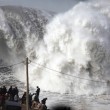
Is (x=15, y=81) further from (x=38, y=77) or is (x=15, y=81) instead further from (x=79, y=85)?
(x=79, y=85)

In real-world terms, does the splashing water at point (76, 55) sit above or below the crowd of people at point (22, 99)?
above

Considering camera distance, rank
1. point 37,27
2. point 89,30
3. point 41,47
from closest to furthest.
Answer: point 89,30, point 41,47, point 37,27

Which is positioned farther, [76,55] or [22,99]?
[76,55]

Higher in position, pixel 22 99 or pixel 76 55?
pixel 76 55

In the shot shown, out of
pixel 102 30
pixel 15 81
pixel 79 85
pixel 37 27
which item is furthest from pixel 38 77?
pixel 37 27

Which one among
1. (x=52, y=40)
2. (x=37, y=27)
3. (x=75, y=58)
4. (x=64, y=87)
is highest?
(x=37, y=27)

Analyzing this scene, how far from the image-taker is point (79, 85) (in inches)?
Answer: 1240

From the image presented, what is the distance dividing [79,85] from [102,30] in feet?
18.0

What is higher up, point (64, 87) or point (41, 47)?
point (41, 47)

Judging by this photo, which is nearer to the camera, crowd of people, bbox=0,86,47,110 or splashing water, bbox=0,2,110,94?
crowd of people, bbox=0,86,47,110

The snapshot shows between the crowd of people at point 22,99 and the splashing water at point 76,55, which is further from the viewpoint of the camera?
the splashing water at point 76,55

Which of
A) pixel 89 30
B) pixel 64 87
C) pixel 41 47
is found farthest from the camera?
pixel 41 47

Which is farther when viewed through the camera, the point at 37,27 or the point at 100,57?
the point at 37,27

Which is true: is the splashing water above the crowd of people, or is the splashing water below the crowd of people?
above
